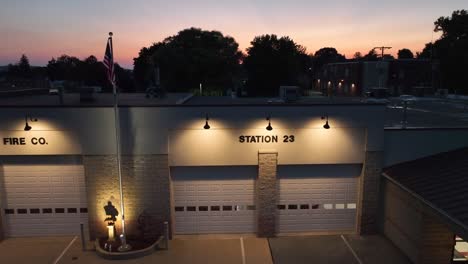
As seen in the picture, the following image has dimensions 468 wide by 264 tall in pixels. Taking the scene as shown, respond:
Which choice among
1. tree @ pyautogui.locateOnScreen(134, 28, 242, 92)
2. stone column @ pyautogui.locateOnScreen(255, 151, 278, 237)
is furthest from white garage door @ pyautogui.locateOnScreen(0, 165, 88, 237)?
tree @ pyautogui.locateOnScreen(134, 28, 242, 92)

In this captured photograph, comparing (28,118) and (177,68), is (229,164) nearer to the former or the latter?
(28,118)

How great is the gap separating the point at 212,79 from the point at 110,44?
48.2 metres

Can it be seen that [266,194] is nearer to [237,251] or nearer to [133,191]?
[237,251]

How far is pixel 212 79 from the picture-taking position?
59719 mm

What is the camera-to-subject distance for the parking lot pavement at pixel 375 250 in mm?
12383

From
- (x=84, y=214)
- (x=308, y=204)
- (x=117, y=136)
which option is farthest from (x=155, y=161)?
(x=308, y=204)

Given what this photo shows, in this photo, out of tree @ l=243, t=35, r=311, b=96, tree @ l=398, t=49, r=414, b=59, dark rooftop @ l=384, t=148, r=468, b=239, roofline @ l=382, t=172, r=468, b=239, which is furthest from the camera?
tree @ l=398, t=49, r=414, b=59

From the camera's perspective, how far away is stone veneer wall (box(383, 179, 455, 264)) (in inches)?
453

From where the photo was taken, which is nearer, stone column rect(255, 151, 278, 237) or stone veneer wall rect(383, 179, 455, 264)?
stone veneer wall rect(383, 179, 455, 264)

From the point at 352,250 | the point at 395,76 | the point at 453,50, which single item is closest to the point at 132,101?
the point at 352,250

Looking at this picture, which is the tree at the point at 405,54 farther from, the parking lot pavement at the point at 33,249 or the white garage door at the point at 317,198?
the parking lot pavement at the point at 33,249

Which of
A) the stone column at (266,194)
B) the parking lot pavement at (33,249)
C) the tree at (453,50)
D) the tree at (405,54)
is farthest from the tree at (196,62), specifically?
the tree at (405,54)

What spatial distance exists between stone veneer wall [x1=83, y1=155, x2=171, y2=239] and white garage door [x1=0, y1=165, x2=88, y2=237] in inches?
28.1

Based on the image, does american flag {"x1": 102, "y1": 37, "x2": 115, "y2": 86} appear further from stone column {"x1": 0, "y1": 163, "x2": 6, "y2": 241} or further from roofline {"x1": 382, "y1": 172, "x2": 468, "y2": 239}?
roofline {"x1": 382, "y1": 172, "x2": 468, "y2": 239}
